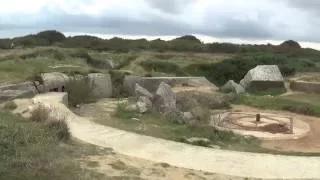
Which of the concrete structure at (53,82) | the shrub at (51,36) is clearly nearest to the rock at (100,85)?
the concrete structure at (53,82)

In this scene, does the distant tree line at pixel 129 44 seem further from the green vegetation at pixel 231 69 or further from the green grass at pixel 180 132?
the green grass at pixel 180 132

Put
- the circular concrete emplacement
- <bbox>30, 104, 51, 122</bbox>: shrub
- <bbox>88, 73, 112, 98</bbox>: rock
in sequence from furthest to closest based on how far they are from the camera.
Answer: <bbox>88, 73, 112, 98</bbox>: rock
the circular concrete emplacement
<bbox>30, 104, 51, 122</bbox>: shrub

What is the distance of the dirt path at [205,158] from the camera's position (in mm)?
9016

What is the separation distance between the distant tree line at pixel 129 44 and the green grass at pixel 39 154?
4914 cm

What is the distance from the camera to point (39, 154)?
8.14m

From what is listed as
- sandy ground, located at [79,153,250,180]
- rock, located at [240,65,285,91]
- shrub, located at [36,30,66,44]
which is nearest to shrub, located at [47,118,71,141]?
sandy ground, located at [79,153,250,180]

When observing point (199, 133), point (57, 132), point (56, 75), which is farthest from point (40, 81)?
point (57, 132)

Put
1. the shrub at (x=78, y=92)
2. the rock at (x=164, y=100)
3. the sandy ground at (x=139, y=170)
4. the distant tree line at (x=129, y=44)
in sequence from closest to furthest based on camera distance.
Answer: the sandy ground at (x=139, y=170) < the rock at (x=164, y=100) < the shrub at (x=78, y=92) < the distant tree line at (x=129, y=44)

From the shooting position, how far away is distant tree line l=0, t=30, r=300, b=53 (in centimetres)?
6141

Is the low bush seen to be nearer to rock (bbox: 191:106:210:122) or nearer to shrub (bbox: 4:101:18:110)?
rock (bbox: 191:106:210:122)

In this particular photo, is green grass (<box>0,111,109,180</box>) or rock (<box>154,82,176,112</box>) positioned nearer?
green grass (<box>0,111,109,180</box>)

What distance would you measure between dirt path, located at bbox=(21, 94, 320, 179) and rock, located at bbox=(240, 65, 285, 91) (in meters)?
15.1

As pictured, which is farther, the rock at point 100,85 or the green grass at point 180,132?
the rock at point 100,85

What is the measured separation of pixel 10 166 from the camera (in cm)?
745
